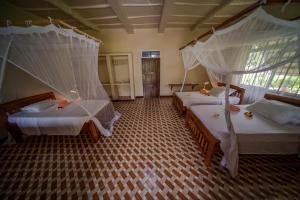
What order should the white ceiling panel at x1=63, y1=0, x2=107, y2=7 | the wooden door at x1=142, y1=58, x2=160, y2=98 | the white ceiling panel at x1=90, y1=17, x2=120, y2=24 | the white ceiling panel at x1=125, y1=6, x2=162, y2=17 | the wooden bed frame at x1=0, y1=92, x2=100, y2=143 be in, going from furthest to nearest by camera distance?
the wooden door at x1=142, y1=58, x2=160, y2=98 < the white ceiling panel at x1=90, y1=17, x2=120, y2=24 < the white ceiling panel at x1=125, y1=6, x2=162, y2=17 < the white ceiling panel at x1=63, y1=0, x2=107, y2=7 < the wooden bed frame at x1=0, y1=92, x2=100, y2=143

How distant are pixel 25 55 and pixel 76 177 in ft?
7.59

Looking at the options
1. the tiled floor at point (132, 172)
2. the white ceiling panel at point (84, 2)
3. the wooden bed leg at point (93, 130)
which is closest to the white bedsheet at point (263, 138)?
the tiled floor at point (132, 172)

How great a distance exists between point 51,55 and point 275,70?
4.41 meters

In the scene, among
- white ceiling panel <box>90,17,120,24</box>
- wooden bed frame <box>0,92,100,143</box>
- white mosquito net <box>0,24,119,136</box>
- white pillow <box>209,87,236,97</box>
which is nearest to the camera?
white mosquito net <box>0,24,119,136</box>

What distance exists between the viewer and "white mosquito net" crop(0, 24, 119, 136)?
1967mm

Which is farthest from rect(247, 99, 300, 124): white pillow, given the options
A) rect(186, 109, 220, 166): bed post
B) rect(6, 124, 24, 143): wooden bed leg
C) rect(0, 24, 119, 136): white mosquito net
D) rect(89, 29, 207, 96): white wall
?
rect(6, 124, 24, 143): wooden bed leg

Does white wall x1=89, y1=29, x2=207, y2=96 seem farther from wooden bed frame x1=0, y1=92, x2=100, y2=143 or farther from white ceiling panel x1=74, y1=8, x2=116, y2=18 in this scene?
wooden bed frame x1=0, y1=92, x2=100, y2=143

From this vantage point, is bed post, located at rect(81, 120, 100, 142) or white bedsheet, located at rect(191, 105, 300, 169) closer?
white bedsheet, located at rect(191, 105, 300, 169)

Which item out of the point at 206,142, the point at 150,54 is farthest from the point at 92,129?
the point at 150,54

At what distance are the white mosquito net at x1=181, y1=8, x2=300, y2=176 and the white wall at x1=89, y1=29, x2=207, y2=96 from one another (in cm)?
327

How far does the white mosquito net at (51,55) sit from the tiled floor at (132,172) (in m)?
0.77

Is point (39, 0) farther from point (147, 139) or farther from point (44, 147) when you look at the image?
point (147, 139)

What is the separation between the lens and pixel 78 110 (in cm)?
280

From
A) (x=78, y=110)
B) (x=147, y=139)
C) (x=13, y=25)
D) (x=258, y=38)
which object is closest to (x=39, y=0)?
(x=13, y=25)
